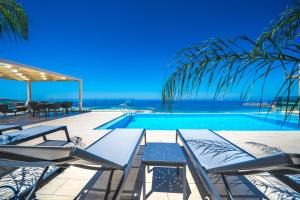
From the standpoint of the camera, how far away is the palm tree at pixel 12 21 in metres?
1.41

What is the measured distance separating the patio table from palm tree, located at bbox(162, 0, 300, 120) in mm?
1019

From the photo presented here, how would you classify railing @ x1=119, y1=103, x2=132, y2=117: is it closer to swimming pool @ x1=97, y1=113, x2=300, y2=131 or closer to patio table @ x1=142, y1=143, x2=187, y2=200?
swimming pool @ x1=97, y1=113, x2=300, y2=131

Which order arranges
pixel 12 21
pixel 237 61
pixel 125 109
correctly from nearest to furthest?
pixel 237 61, pixel 12 21, pixel 125 109

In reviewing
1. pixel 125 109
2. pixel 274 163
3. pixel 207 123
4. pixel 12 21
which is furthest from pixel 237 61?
pixel 125 109

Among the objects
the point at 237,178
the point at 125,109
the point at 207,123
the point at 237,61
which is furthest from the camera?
the point at 125,109

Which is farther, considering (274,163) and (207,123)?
(207,123)

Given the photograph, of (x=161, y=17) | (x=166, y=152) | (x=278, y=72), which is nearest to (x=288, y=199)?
(x=166, y=152)

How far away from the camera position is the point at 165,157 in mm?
1932

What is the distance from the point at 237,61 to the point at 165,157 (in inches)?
53.2

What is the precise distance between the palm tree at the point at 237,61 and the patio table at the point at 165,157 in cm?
102

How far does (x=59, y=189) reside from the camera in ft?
6.86

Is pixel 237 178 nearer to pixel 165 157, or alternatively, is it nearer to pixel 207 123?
pixel 165 157

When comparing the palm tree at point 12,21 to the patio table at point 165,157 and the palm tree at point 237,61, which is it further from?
the patio table at point 165,157

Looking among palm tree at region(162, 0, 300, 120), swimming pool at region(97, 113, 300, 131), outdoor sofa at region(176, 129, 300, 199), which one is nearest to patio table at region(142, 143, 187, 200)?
outdoor sofa at region(176, 129, 300, 199)
